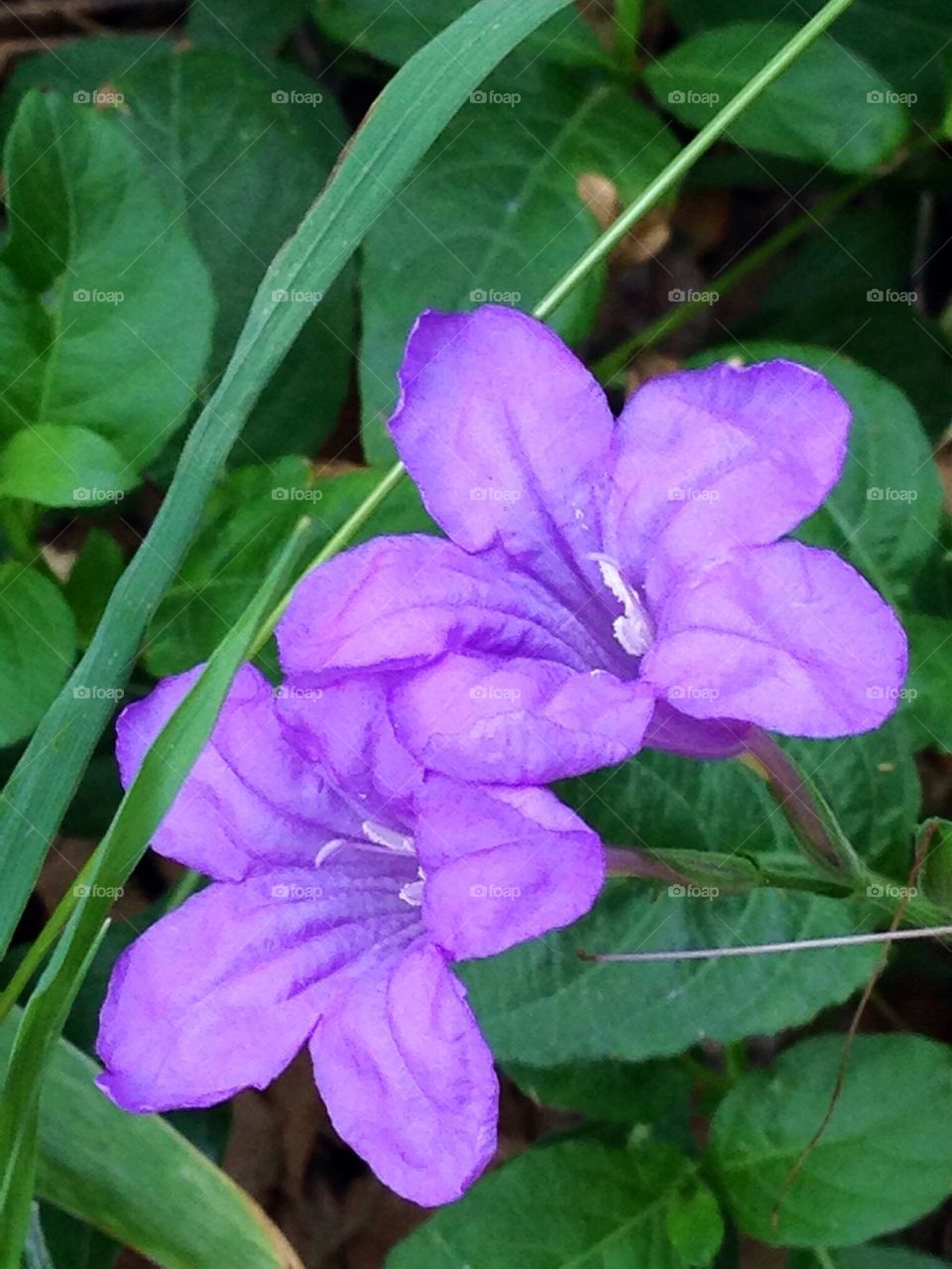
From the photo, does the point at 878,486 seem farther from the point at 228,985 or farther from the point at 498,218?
the point at 228,985

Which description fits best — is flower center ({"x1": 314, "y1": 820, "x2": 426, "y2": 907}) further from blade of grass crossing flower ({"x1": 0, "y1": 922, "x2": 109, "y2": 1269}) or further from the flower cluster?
blade of grass crossing flower ({"x1": 0, "y1": 922, "x2": 109, "y2": 1269})

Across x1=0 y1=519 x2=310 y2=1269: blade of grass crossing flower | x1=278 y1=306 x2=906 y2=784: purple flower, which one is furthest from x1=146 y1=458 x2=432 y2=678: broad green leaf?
x1=0 y1=519 x2=310 y2=1269: blade of grass crossing flower

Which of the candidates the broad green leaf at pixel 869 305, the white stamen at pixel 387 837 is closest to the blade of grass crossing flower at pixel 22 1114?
the white stamen at pixel 387 837

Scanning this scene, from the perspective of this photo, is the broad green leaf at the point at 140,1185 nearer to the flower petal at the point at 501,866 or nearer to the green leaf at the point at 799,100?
the flower petal at the point at 501,866

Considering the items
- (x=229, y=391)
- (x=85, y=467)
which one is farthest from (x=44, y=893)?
(x=229, y=391)

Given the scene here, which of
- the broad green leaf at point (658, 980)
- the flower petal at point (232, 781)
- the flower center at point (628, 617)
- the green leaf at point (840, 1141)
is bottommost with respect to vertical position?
the green leaf at point (840, 1141)

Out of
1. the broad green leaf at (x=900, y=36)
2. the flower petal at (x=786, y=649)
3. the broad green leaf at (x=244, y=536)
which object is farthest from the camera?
the broad green leaf at (x=900, y=36)

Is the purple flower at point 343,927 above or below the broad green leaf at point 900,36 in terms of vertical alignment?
below
